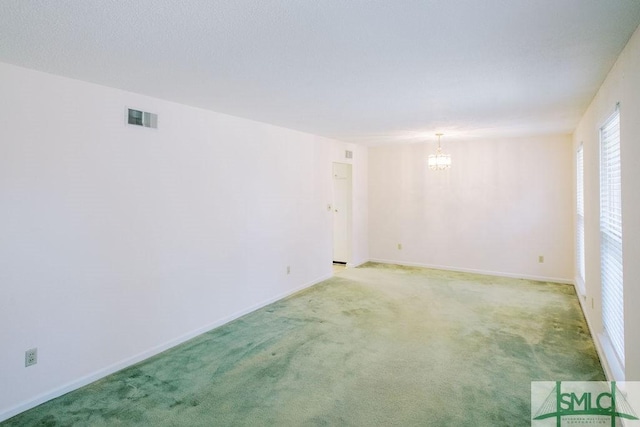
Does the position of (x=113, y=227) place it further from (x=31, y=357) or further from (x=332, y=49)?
(x=332, y=49)

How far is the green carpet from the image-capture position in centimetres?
238

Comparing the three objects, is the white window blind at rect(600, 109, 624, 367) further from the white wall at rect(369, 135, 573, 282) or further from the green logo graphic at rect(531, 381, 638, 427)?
the white wall at rect(369, 135, 573, 282)

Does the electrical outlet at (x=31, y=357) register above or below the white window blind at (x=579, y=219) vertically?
below

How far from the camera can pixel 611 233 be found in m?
2.78

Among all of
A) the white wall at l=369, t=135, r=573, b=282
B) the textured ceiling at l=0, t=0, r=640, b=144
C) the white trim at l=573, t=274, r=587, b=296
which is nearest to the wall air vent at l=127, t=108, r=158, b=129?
the textured ceiling at l=0, t=0, r=640, b=144

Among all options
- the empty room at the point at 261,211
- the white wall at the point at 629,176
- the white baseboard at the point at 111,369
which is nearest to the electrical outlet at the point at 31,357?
the empty room at the point at 261,211

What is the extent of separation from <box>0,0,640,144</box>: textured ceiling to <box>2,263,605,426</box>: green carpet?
7.56 feet

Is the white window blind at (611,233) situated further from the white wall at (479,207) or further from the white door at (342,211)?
the white door at (342,211)

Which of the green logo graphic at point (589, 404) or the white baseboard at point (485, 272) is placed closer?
the green logo graphic at point (589, 404)

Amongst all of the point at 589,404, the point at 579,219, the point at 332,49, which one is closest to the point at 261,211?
the point at 332,49

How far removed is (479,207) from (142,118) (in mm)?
5424

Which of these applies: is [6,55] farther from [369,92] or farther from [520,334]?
[520,334]

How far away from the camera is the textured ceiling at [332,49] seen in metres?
1.68

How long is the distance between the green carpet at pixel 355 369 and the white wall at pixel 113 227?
0.29 m
